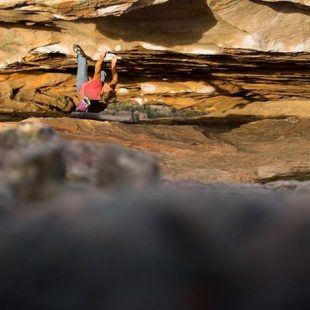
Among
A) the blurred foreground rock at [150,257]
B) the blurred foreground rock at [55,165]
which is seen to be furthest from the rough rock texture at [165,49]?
the blurred foreground rock at [150,257]

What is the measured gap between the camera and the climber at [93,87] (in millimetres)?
9219

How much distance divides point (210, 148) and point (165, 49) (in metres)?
3.13

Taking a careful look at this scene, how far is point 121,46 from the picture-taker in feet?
32.5

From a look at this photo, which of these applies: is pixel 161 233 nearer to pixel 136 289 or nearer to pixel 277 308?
pixel 136 289

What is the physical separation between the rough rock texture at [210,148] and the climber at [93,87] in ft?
4.94

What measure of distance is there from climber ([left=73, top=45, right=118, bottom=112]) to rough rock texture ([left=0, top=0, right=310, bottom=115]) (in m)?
0.33

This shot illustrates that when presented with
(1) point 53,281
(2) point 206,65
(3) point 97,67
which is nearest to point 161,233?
(1) point 53,281

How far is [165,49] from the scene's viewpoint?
9781 millimetres

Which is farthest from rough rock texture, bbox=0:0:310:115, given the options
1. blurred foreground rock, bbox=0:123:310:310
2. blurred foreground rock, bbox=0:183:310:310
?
blurred foreground rock, bbox=0:183:310:310

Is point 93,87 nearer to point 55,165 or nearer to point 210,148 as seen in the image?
point 210,148

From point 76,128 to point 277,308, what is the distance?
5.85 metres

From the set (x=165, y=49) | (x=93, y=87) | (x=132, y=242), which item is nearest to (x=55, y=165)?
(x=132, y=242)

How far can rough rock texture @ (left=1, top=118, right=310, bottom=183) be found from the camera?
5664 mm

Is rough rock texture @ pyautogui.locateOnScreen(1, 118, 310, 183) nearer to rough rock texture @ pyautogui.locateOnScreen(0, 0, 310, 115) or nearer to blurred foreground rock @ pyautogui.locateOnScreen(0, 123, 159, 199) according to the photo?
rough rock texture @ pyautogui.locateOnScreen(0, 0, 310, 115)
